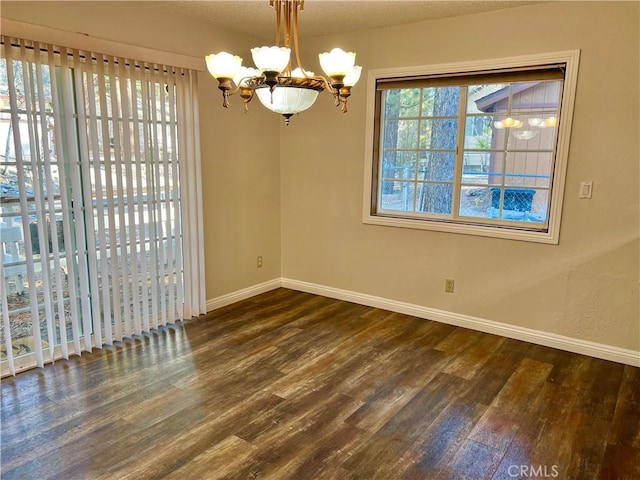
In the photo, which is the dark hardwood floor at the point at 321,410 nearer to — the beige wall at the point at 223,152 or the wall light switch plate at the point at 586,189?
the beige wall at the point at 223,152

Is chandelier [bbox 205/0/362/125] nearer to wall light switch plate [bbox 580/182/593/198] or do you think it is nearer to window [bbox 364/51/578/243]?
window [bbox 364/51/578/243]

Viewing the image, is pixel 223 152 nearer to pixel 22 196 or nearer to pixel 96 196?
pixel 96 196

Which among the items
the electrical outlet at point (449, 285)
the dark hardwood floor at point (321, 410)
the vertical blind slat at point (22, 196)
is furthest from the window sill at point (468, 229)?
the vertical blind slat at point (22, 196)

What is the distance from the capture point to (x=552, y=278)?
3.34 meters

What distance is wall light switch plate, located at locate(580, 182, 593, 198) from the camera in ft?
10.2

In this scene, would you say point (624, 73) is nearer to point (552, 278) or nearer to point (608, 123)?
point (608, 123)

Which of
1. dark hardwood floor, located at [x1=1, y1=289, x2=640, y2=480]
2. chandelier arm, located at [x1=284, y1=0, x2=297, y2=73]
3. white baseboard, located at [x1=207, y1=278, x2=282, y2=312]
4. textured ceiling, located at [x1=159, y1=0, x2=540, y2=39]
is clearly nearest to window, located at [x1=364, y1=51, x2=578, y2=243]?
textured ceiling, located at [x1=159, y1=0, x2=540, y2=39]

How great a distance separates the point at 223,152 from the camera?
3.95 meters

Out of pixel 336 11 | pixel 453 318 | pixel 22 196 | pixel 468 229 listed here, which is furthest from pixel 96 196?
pixel 453 318

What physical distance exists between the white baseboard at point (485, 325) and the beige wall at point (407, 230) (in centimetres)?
5

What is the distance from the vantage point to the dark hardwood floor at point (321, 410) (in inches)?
82.0

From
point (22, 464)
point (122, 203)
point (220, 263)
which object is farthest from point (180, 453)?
point (220, 263)

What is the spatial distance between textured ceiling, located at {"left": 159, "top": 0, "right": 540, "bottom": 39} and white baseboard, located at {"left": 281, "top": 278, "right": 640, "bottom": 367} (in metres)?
2.40

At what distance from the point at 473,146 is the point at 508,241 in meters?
0.82
